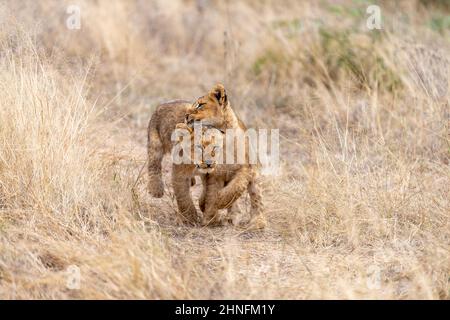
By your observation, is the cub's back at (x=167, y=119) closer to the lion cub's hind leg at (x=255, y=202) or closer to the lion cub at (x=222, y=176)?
the lion cub at (x=222, y=176)

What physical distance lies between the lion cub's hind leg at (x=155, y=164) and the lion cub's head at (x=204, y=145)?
2.66 feet

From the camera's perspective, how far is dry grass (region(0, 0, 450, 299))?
17.1 ft

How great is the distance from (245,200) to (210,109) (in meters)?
1.25

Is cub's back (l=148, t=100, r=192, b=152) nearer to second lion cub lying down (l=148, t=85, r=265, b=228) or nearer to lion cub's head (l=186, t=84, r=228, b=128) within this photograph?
second lion cub lying down (l=148, t=85, r=265, b=228)

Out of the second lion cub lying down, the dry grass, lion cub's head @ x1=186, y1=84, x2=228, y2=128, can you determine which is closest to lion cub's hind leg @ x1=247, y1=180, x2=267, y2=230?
the second lion cub lying down

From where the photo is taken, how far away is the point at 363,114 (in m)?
8.72

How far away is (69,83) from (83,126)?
2.92 feet

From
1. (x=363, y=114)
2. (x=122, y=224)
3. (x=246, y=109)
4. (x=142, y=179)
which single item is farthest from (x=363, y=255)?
(x=246, y=109)

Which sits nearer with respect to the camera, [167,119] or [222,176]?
[222,176]

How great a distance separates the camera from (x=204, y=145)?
6293 mm

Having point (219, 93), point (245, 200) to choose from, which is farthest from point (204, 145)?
point (245, 200)

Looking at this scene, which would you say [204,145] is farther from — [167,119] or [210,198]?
[167,119]

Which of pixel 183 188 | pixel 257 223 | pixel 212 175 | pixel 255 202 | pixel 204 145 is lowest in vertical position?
pixel 257 223

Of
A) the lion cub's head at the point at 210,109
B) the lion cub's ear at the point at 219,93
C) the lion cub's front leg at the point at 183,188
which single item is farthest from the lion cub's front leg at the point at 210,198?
the lion cub's ear at the point at 219,93
